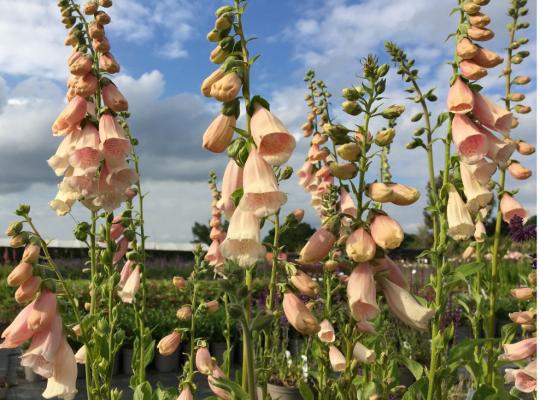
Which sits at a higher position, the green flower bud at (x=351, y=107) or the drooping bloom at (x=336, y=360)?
the green flower bud at (x=351, y=107)

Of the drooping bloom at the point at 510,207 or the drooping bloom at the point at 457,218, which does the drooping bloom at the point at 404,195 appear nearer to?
the drooping bloom at the point at 457,218

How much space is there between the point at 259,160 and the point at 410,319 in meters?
0.58

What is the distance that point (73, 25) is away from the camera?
2781 millimetres

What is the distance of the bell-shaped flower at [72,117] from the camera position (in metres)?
2.37

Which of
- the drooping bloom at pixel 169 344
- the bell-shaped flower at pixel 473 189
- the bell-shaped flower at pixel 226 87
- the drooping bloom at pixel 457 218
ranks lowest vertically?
the drooping bloom at pixel 169 344

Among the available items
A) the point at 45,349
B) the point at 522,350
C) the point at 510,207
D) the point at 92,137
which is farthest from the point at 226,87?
the point at 510,207

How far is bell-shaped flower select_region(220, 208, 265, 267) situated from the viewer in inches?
59.1

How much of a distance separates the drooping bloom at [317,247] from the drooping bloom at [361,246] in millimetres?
71

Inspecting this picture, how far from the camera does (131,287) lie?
3.05m

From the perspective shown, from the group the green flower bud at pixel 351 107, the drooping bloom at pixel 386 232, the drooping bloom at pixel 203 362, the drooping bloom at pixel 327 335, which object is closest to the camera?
the drooping bloom at pixel 386 232

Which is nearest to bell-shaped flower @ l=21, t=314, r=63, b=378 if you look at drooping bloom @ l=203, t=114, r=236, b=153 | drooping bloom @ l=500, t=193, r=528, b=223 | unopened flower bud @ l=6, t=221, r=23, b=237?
unopened flower bud @ l=6, t=221, r=23, b=237

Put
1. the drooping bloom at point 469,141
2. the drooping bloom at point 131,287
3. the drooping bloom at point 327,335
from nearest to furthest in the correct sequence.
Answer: the drooping bloom at point 469,141, the drooping bloom at point 327,335, the drooping bloom at point 131,287

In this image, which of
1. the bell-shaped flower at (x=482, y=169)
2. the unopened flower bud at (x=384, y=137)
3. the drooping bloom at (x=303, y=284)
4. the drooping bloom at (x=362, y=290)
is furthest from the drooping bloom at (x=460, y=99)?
the drooping bloom at (x=362, y=290)

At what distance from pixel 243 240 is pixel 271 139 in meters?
0.28
